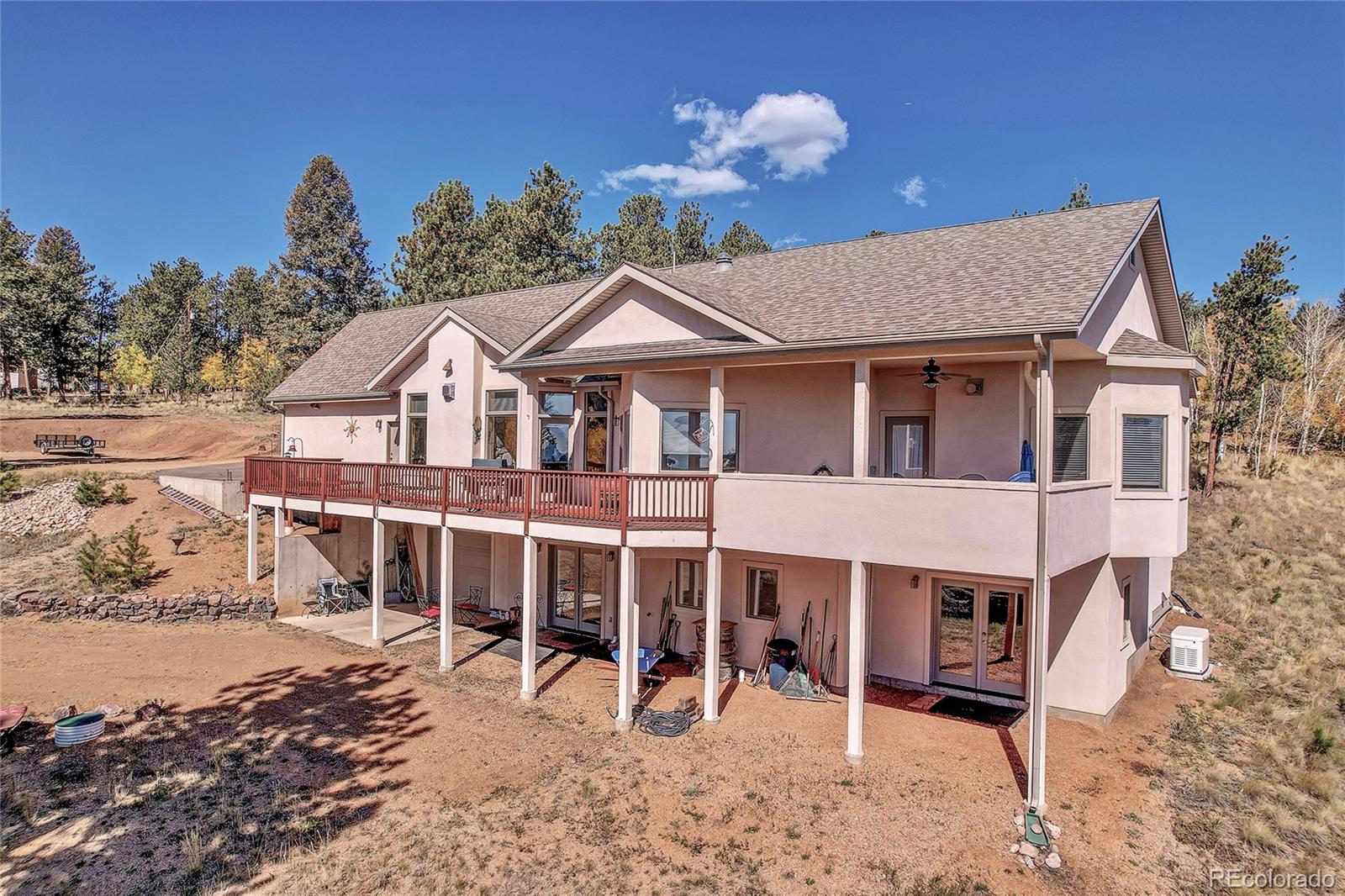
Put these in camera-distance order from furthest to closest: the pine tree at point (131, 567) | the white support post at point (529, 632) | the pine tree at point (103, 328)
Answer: the pine tree at point (103, 328), the pine tree at point (131, 567), the white support post at point (529, 632)

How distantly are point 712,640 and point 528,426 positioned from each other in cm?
747

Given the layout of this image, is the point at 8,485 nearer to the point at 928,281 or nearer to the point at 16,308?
the point at 16,308

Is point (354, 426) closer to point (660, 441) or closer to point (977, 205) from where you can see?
point (660, 441)

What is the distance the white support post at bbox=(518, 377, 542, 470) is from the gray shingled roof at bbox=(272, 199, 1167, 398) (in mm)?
1443

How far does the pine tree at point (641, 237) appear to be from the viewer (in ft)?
161

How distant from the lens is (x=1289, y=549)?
21.1 m

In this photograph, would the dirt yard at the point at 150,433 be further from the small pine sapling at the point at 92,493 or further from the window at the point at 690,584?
the window at the point at 690,584

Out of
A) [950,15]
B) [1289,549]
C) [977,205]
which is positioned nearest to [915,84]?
[950,15]

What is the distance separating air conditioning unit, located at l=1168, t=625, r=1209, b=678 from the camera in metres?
13.9

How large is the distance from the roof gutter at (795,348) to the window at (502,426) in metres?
1.83

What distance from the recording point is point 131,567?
1889 cm

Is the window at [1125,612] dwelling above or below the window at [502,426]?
below

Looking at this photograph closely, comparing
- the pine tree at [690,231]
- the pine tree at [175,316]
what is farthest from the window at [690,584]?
the pine tree at [175,316]

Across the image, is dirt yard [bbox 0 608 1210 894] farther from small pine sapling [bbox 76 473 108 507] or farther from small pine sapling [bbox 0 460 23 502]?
small pine sapling [bbox 0 460 23 502]
